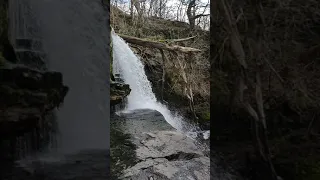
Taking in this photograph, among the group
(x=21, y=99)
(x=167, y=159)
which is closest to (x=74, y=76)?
(x=21, y=99)

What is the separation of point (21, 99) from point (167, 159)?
1.95 meters

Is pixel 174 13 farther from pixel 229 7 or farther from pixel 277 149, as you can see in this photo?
pixel 277 149

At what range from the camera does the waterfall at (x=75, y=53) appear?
12.3 ft

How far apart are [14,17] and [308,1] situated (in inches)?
125

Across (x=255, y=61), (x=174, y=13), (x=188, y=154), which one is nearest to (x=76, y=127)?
(x=188, y=154)

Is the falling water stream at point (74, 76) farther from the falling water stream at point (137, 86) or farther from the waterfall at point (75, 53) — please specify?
the falling water stream at point (137, 86)

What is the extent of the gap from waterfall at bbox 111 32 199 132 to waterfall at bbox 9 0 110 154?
108cm

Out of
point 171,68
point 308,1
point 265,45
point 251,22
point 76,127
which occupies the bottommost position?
point 76,127

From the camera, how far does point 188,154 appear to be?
411 centimetres

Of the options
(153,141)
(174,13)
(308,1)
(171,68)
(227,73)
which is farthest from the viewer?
(174,13)

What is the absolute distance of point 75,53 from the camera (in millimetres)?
4375

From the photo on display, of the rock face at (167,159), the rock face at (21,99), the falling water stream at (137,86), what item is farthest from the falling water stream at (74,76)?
the falling water stream at (137,86)

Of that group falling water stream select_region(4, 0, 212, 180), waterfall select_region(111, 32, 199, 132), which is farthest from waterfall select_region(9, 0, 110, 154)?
waterfall select_region(111, 32, 199, 132)

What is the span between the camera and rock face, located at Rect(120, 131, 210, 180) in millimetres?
3516
